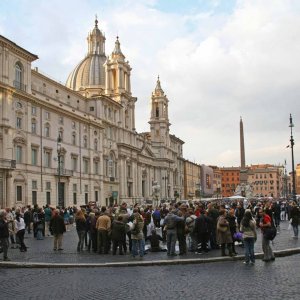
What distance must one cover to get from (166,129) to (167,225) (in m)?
86.3

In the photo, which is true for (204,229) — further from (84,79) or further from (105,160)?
(84,79)

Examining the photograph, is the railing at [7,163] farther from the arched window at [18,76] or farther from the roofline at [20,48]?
the roofline at [20,48]

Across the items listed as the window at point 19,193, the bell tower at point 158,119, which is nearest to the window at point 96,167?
the window at point 19,193

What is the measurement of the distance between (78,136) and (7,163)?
16143 mm

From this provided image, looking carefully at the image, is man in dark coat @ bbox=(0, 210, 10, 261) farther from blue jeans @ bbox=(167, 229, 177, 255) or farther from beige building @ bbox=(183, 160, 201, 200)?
beige building @ bbox=(183, 160, 201, 200)

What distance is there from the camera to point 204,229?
17.0 metres

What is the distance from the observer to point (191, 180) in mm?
130750

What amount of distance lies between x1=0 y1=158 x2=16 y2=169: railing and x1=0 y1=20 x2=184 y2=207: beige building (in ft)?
0.29

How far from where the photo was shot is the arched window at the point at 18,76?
46.3 meters

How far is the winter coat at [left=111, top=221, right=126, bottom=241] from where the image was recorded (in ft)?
55.9

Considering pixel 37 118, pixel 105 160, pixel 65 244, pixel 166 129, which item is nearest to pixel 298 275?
pixel 65 244

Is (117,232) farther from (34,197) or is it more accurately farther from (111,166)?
(111,166)

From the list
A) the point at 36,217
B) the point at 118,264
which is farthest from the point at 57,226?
the point at 36,217

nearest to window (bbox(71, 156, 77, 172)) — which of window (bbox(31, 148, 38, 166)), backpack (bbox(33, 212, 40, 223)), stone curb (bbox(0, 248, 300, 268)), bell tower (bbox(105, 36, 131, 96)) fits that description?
window (bbox(31, 148, 38, 166))
